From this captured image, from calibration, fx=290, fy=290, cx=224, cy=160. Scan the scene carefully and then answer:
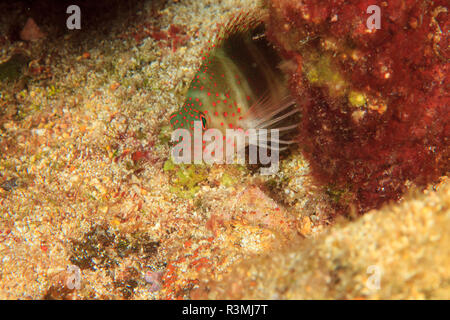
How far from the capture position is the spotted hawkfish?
11.7ft

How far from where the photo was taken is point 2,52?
213 inches

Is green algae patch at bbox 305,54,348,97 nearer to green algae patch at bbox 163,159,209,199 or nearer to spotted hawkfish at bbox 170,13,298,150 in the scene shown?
spotted hawkfish at bbox 170,13,298,150

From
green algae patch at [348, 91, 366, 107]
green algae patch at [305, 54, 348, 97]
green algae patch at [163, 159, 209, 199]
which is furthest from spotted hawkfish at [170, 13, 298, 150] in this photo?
green algae patch at [348, 91, 366, 107]

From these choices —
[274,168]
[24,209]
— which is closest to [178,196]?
[274,168]

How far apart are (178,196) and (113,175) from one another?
969 millimetres

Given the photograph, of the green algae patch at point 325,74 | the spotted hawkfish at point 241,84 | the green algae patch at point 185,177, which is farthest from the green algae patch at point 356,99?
the green algae patch at point 185,177

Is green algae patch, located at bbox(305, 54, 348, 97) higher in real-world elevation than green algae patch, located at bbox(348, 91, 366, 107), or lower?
higher

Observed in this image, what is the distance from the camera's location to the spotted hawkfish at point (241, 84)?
3564mm

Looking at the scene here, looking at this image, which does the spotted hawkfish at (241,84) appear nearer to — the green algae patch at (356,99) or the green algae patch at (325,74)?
the green algae patch at (325,74)

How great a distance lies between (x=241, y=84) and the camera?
3717mm

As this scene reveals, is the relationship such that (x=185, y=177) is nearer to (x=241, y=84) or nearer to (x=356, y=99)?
(x=241, y=84)

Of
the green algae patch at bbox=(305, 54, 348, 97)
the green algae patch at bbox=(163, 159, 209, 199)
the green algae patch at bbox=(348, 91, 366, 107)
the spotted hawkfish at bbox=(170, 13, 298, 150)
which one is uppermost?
the spotted hawkfish at bbox=(170, 13, 298, 150)

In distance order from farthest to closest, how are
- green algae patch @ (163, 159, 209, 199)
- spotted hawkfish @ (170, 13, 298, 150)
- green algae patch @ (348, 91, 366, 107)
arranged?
green algae patch @ (163, 159, 209, 199)
spotted hawkfish @ (170, 13, 298, 150)
green algae patch @ (348, 91, 366, 107)

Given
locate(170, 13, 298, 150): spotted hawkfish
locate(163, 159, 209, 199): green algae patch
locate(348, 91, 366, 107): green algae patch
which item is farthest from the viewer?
locate(163, 159, 209, 199): green algae patch
